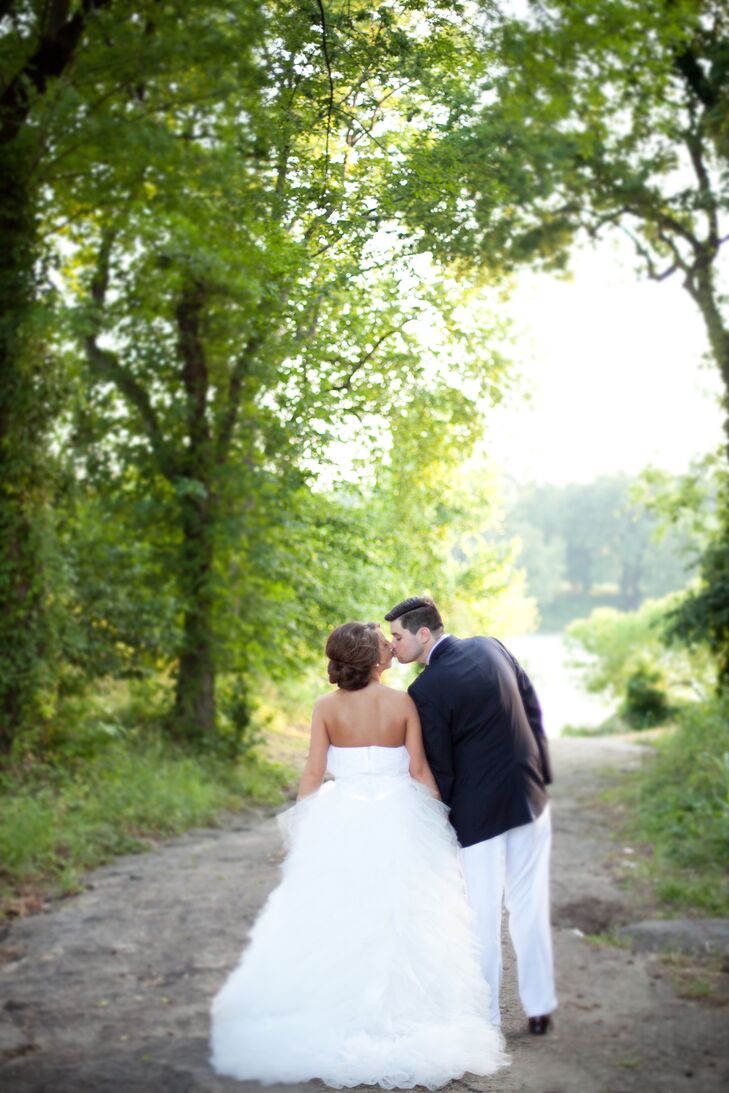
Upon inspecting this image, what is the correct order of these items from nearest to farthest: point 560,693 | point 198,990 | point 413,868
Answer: point 413,868, point 198,990, point 560,693

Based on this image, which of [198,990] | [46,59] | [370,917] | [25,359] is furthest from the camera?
[46,59]

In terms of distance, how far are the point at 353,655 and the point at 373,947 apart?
43.5 inches

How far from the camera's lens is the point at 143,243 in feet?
37.4

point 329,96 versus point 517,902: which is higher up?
point 329,96

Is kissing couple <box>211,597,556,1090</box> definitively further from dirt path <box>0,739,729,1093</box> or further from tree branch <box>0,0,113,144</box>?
tree branch <box>0,0,113,144</box>

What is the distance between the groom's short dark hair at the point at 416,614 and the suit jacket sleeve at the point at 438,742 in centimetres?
23

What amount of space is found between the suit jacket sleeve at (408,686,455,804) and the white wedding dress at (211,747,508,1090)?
0.10m

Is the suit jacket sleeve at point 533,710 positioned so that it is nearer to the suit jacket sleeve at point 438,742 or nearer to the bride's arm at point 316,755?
the suit jacket sleeve at point 438,742

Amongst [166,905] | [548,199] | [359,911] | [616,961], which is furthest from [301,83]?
[548,199]

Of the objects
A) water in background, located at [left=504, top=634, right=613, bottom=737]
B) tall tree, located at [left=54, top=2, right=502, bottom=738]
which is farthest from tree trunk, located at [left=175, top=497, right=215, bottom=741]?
water in background, located at [left=504, top=634, right=613, bottom=737]

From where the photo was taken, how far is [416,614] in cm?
372

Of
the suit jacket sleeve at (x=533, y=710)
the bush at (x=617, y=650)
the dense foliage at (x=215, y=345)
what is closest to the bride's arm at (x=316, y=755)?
the suit jacket sleeve at (x=533, y=710)

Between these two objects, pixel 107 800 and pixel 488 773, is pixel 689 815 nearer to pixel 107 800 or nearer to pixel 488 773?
pixel 107 800

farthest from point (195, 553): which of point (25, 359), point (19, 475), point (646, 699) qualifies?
point (646, 699)
